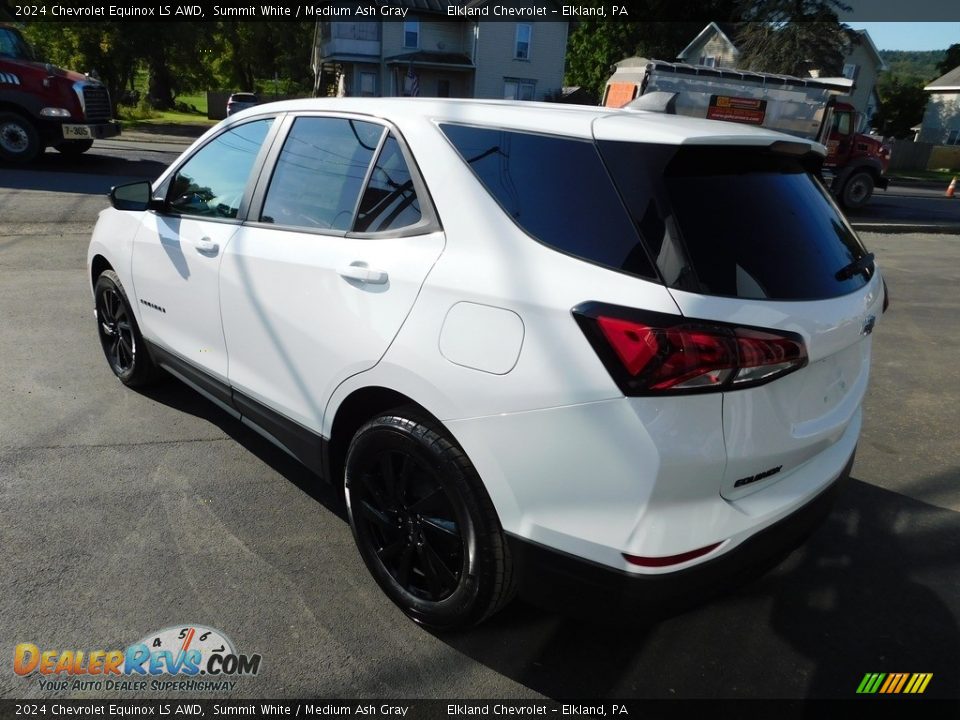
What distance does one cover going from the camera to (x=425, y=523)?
2295 millimetres

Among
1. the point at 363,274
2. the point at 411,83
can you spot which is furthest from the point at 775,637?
the point at 411,83

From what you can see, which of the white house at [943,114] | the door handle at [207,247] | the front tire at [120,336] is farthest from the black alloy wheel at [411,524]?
the white house at [943,114]

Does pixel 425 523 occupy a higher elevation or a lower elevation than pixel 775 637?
higher

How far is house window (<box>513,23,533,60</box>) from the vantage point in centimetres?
3528

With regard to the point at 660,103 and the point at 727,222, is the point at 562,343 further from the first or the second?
the point at 660,103

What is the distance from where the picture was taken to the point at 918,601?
8.76 ft

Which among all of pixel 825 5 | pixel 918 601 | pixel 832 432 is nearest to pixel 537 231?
pixel 832 432

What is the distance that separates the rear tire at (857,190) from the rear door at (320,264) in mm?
16722

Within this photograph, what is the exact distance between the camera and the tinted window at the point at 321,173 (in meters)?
2.55

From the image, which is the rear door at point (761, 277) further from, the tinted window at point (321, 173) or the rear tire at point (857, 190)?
the rear tire at point (857, 190)

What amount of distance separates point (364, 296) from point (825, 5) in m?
42.1

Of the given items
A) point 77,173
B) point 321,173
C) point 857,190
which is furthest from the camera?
point 857,190

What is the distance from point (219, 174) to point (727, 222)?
2.46m

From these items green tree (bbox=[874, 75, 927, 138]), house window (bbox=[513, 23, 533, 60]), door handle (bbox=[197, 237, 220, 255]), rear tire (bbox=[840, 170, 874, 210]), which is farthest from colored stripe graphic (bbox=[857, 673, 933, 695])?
green tree (bbox=[874, 75, 927, 138])
